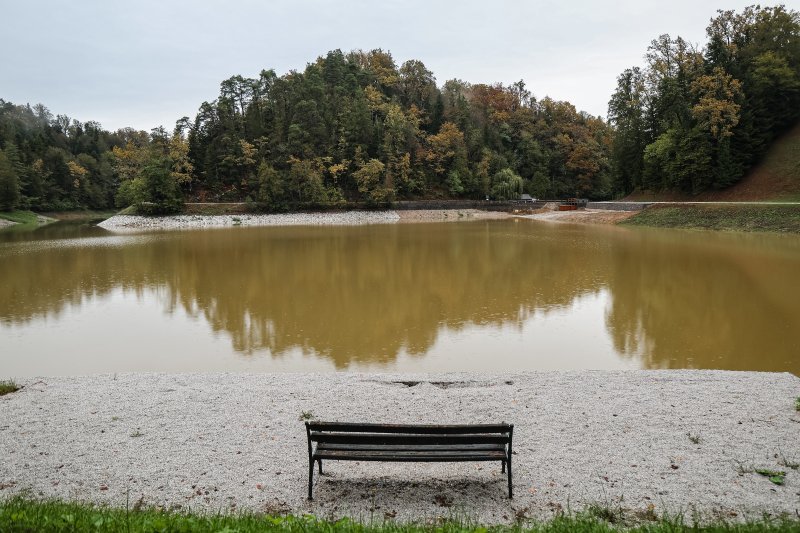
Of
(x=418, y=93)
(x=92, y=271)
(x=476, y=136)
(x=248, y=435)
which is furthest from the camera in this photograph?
(x=418, y=93)

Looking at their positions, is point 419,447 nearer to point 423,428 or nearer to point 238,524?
point 423,428

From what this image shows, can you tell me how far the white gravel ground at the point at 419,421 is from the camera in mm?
4762

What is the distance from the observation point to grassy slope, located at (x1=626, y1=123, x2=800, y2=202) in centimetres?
4375

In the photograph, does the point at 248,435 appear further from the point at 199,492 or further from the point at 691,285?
the point at 691,285

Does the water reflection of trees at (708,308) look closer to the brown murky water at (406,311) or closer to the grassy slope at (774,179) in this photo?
the brown murky water at (406,311)

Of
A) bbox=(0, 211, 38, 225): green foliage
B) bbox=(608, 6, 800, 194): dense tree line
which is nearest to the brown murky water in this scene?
bbox=(608, 6, 800, 194): dense tree line

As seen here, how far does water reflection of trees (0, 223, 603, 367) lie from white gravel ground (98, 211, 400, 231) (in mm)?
24201

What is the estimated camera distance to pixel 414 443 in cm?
489

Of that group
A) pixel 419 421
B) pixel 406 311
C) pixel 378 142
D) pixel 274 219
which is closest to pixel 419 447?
pixel 419 421

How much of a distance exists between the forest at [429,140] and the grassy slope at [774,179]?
1048 mm

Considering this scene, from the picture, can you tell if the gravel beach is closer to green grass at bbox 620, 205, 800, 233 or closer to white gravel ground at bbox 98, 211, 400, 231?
white gravel ground at bbox 98, 211, 400, 231

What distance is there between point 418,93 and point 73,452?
91934 millimetres

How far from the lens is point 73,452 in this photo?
584 centimetres

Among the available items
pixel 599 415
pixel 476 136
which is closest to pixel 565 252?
pixel 599 415
